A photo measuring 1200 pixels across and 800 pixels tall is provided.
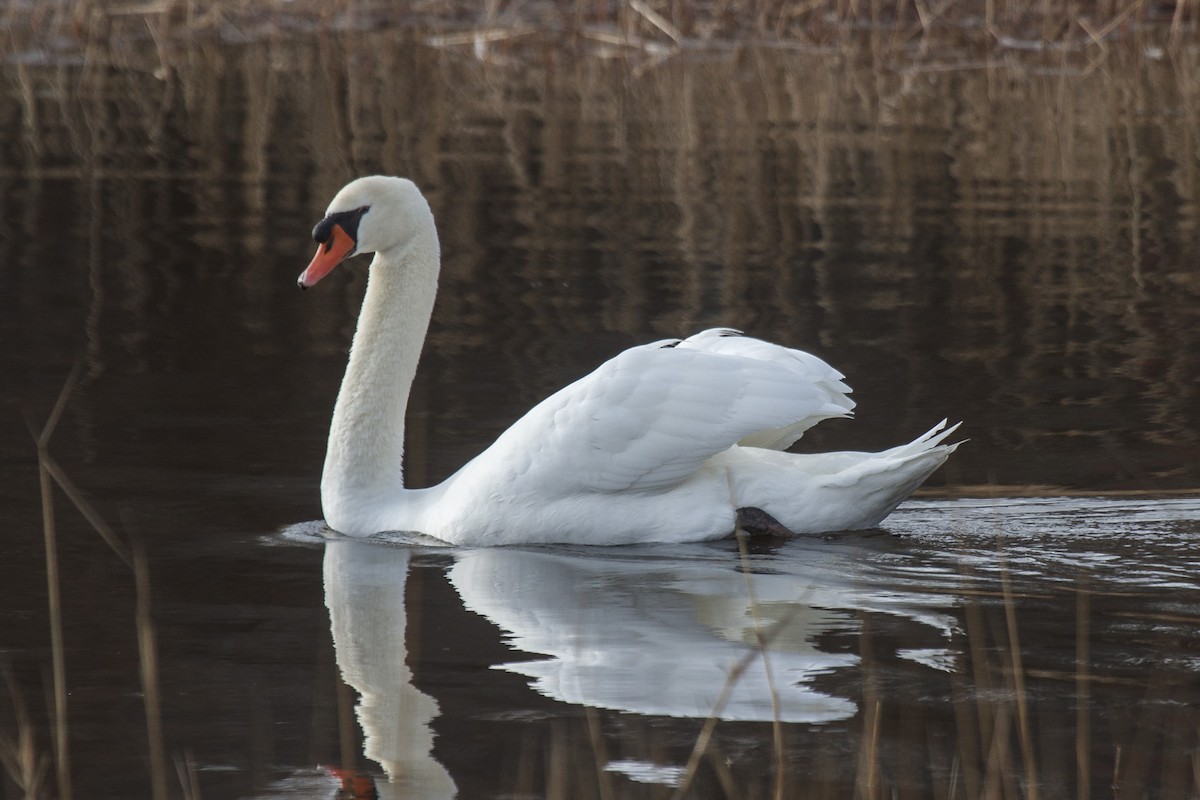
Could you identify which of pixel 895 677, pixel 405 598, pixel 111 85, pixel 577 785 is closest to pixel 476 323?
pixel 405 598

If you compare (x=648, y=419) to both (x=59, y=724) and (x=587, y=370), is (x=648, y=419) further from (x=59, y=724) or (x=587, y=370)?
(x=587, y=370)

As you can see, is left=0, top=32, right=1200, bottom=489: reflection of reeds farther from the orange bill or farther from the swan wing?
the orange bill

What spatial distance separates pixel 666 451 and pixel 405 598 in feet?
3.48

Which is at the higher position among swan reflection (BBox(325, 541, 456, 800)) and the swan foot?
the swan foot

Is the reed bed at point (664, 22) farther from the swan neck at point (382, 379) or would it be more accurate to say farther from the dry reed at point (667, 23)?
the swan neck at point (382, 379)

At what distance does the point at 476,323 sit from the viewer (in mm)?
10727

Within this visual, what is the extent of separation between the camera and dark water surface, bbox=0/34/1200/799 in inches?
184

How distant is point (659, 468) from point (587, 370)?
124 inches

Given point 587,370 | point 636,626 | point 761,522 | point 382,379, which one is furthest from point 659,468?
point 587,370

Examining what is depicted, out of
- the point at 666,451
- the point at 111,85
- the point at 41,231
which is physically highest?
the point at 111,85

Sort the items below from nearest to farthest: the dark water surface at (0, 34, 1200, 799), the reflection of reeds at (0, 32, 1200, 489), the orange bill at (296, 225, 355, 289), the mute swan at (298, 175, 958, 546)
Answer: the dark water surface at (0, 34, 1200, 799) → the mute swan at (298, 175, 958, 546) → the orange bill at (296, 225, 355, 289) → the reflection of reeds at (0, 32, 1200, 489)

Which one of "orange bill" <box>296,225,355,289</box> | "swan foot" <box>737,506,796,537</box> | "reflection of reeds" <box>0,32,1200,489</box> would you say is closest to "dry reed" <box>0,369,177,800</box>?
"orange bill" <box>296,225,355,289</box>

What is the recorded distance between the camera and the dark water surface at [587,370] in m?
4.68

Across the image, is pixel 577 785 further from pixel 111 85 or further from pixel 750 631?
pixel 111 85
